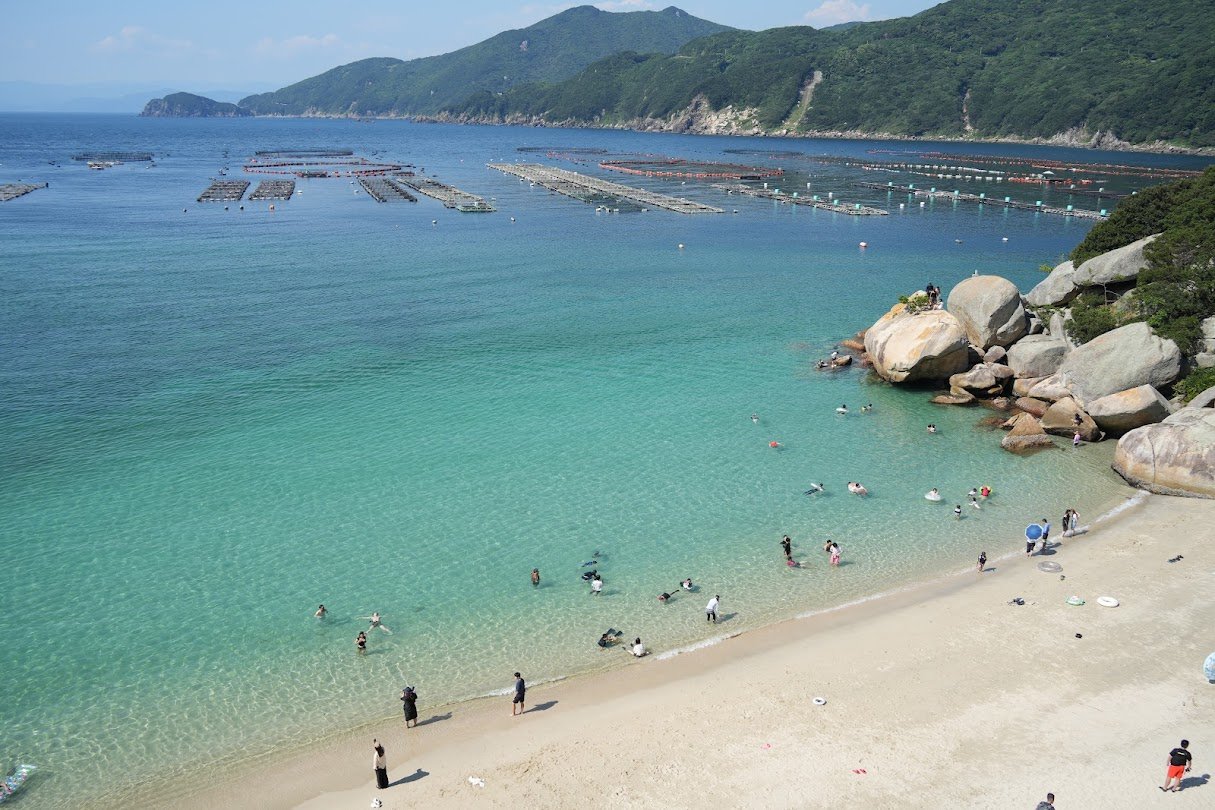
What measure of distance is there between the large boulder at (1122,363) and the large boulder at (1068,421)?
0.78 metres

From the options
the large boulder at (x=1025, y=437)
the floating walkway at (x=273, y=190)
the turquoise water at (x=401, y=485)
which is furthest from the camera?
the floating walkway at (x=273, y=190)

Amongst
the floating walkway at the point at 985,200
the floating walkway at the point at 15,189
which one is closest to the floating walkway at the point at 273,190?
the floating walkway at the point at 15,189

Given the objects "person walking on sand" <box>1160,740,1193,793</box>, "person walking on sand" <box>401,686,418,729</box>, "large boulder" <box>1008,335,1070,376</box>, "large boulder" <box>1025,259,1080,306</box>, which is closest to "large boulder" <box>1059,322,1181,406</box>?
"large boulder" <box>1008,335,1070,376</box>

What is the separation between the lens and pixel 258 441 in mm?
38469

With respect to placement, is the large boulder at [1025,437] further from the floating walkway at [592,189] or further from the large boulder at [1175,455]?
the floating walkway at [592,189]

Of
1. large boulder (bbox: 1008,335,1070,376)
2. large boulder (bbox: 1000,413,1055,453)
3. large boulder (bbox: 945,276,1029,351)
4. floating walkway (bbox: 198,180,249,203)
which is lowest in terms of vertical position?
large boulder (bbox: 1000,413,1055,453)

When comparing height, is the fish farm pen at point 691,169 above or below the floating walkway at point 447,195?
above

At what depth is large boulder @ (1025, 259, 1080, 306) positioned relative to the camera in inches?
1905

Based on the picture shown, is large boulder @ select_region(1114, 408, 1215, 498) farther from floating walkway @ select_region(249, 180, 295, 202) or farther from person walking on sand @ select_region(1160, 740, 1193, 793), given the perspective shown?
floating walkway @ select_region(249, 180, 295, 202)

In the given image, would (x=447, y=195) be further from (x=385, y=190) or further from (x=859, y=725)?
(x=859, y=725)

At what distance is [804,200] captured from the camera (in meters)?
124

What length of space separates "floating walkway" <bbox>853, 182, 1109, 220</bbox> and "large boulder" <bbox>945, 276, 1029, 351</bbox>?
63612mm

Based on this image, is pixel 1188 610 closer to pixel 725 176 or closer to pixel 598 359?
pixel 598 359

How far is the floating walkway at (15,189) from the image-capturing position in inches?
4615
